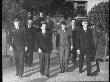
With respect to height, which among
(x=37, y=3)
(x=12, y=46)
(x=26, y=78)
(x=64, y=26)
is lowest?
(x=26, y=78)

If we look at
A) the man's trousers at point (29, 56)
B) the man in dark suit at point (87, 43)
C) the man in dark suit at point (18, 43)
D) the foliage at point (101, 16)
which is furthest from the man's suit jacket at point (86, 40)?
the man's trousers at point (29, 56)

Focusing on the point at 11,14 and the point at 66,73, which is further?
the point at 11,14

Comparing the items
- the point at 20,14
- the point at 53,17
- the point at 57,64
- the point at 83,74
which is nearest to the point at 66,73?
the point at 83,74

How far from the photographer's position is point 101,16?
8.34 meters

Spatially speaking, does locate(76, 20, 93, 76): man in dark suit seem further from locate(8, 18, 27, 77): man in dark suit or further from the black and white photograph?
locate(8, 18, 27, 77): man in dark suit

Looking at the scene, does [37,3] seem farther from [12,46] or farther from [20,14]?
[12,46]

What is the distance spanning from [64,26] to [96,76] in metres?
1.75

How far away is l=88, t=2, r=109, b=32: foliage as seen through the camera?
8264mm

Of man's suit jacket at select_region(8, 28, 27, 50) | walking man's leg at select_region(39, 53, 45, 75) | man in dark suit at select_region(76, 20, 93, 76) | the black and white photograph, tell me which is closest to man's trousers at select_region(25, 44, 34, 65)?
the black and white photograph

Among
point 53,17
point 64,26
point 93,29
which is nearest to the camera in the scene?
point 64,26

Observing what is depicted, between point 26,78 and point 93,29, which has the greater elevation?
point 93,29

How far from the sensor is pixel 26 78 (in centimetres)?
A: 765

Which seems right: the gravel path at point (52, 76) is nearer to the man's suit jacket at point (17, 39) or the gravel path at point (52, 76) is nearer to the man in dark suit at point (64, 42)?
the man in dark suit at point (64, 42)

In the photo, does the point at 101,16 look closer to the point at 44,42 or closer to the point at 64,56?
the point at 64,56
